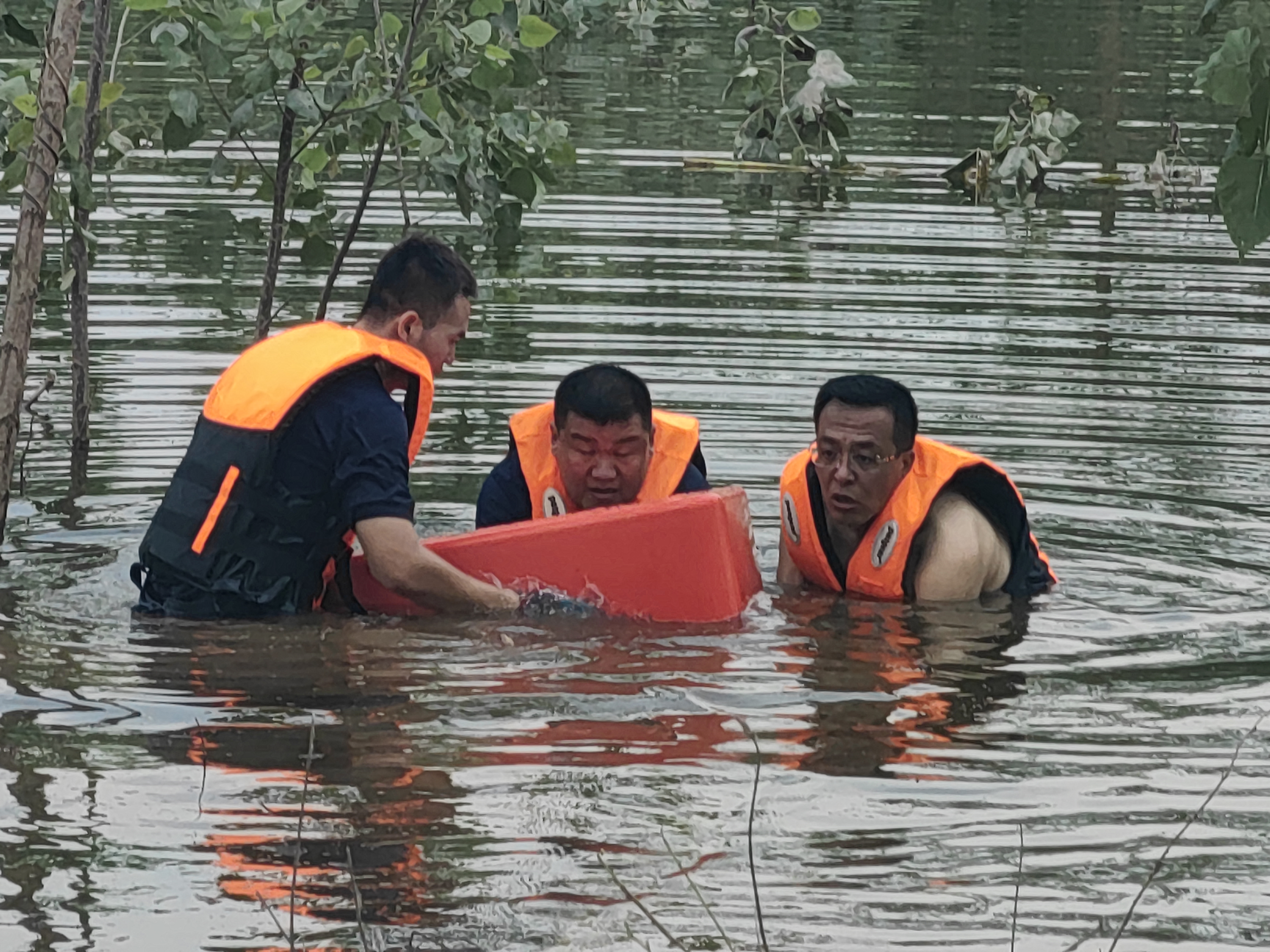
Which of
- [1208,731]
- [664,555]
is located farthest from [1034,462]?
[1208,731]

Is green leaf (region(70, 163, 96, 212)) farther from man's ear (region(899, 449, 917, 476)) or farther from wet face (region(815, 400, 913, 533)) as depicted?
man's ear (region(899, 449, 917, 476))

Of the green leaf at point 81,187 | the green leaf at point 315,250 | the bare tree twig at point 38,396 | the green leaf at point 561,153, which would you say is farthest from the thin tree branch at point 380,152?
the green leaf at point 81,187

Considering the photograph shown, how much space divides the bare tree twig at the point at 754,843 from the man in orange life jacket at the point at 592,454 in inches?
54.8

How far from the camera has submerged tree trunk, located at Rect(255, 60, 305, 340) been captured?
26.6 feet

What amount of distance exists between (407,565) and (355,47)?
2113 mm

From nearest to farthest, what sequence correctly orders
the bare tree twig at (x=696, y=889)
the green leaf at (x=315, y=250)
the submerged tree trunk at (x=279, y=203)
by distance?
the bare tree twig at (x=696, y=889) < the submerged tree trunk at (x=279, y=203) < the green leaf at (x=315, y=250)

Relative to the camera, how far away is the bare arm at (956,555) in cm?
711

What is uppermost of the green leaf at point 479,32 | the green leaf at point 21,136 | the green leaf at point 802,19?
the green leaf at point 802,19

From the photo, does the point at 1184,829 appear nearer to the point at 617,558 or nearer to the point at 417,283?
the point at 617,558

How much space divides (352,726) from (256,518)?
107 cm

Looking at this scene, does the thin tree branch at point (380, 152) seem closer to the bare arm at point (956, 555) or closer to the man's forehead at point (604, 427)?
the man's forehead at point (604, 427)

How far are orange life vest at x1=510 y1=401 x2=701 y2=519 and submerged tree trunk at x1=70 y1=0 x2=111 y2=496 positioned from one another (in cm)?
176

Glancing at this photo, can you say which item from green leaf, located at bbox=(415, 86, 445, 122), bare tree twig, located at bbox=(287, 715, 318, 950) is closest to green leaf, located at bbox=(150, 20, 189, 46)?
green leaf, located at bbox=(415, 86, 445, 122)

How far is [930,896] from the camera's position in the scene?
173 inches
